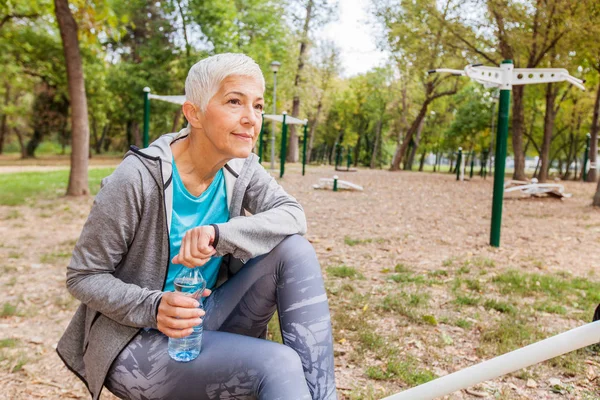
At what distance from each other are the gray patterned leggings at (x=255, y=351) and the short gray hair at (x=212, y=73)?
1.88 ft

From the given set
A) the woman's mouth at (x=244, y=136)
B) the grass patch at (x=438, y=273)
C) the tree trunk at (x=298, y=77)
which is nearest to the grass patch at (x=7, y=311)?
the woman's mouth at (x=244, y=136)

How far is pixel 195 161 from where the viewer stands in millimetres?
1773

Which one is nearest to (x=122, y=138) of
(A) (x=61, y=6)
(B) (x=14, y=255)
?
(A) (x=61, y=6)

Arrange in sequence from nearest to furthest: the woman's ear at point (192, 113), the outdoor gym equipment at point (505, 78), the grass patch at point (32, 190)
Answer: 1. the woman's ear at point (192, 113)
2. the outdoor gym equipment at point (505, 78)
3. the grass patch at point (32, 190)

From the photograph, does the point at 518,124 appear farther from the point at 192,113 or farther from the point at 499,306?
the point at 192,113

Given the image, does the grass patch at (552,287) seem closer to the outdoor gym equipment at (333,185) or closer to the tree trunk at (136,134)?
the outdoor gym equipment at (333,185)

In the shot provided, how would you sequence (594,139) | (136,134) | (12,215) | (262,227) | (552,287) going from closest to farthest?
(262,227) < (552,287) < (12,215) < (594,139) < (136,134)

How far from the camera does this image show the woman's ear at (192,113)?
5.69 ft

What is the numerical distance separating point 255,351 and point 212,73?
916 mm

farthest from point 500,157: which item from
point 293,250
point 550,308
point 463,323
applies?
point 293,250

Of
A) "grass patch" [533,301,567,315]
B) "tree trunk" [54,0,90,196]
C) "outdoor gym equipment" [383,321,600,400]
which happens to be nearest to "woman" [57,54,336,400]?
"outdoor gym equipment" [383,321,600,400]

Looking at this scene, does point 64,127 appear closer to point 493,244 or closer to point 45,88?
point 45,88

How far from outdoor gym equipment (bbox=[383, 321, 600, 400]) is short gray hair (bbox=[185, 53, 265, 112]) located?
1151 mm

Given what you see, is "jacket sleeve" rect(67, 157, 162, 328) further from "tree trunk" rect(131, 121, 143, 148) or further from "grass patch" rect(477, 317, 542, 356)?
"tree trunk" rect(131, 121, 143, 148)
